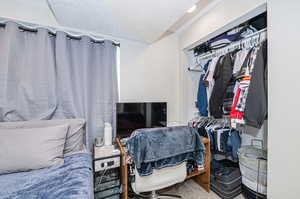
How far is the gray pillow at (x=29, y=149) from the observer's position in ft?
3.50

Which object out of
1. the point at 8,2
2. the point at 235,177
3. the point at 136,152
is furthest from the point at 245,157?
the point at 8,2

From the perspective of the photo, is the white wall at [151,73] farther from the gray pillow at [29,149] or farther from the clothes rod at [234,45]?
the gray pillow at [29,149]

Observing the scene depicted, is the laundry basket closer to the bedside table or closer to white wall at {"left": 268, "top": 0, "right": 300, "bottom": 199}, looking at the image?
white wall at {"left": 268, "top": 0, "right": 300, "bottom": 199}

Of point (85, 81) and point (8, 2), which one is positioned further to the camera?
point (85, 81)

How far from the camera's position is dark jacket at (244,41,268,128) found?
1.23m

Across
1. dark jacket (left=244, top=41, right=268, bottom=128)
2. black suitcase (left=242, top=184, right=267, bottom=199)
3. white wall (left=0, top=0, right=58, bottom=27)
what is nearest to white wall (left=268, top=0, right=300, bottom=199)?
dark jacket (left=244, top=41, right=268, bottom=128)

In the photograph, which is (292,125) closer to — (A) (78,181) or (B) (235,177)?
(B) (235,177)

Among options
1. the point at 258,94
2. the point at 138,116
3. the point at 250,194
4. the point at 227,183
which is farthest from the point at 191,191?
the point at 258,94

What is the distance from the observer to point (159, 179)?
1.25m

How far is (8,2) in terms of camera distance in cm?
146

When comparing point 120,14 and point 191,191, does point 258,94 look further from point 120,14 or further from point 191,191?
point 120,14

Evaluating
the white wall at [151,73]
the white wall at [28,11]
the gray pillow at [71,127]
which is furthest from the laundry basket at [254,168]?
the white wall at [28,11]

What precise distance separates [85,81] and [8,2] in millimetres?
1154

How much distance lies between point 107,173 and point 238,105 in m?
1.63
